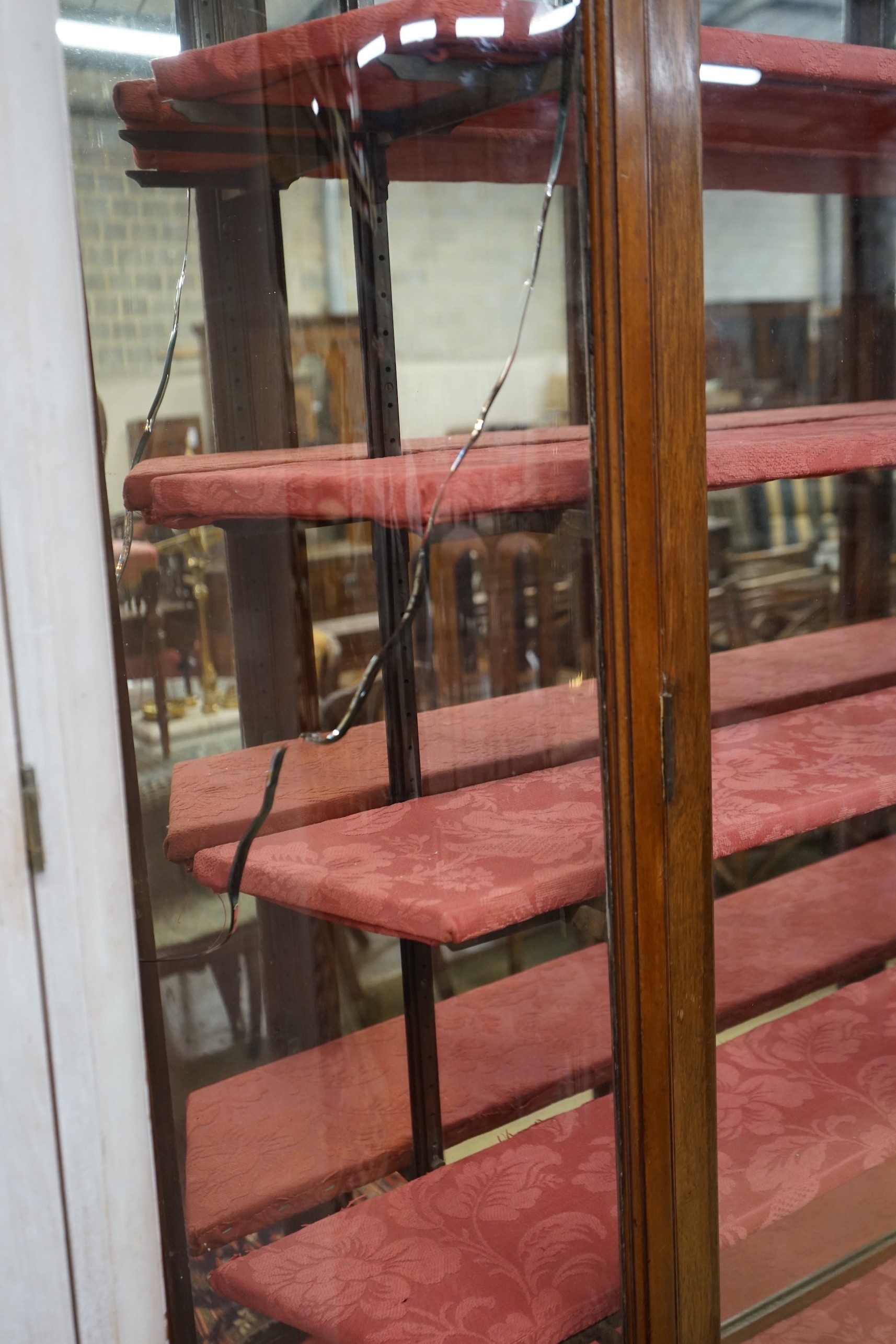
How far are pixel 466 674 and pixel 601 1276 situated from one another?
1.59ft

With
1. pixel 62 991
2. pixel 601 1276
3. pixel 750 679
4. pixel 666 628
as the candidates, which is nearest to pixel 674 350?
pixel 666 628

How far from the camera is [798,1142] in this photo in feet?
3.64

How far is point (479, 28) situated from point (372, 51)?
0.08m

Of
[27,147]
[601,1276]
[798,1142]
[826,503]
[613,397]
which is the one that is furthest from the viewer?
[826,503]

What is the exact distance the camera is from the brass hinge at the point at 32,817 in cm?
70

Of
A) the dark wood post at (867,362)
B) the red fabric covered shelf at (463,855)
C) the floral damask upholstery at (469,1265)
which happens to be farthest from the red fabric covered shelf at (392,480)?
the floral damask upholstery at (469,1265)

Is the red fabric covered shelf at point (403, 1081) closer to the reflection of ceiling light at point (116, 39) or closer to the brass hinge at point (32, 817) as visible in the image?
the brass hinge at point (32, 817)

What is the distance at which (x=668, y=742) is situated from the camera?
0.87 metres

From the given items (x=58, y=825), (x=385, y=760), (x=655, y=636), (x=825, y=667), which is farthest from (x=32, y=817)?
(x=825, y=667)

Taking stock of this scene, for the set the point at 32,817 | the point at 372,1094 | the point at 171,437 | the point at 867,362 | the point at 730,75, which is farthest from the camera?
the point at 867,362

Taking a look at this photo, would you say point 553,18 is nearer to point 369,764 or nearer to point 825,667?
point 369,764

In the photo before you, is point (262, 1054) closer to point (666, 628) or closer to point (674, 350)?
point (666, 628)

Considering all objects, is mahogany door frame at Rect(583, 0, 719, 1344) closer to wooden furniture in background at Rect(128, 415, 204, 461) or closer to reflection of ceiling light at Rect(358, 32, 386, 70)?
reflection of ceiling light at Rect(358, 32, 386, 70)

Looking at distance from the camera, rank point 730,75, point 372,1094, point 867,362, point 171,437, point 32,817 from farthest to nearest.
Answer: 1. point 867,362
2. point 372,1094
3. point 730,75
4. point 171,437
5. point 32,817
